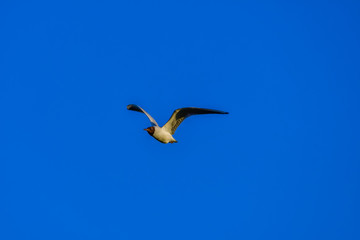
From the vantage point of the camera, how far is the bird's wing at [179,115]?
54.7 ft

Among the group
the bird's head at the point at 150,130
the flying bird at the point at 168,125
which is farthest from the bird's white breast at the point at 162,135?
the bird's head at the point at 150,130

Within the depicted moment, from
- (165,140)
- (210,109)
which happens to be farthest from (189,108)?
(165,140)

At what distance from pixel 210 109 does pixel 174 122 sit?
8.60 ft

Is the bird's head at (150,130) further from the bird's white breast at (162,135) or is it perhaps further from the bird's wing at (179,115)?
the bird's wing at (179,115)

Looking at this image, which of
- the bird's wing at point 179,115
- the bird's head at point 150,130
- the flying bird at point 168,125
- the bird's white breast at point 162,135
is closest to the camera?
the bird's wing at point 179,115

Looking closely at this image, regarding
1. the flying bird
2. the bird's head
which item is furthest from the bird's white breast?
the bird's head

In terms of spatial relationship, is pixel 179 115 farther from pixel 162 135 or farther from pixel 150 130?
pixel 150 130

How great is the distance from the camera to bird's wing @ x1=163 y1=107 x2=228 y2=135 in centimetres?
1667

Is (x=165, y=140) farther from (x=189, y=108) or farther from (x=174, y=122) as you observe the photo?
A: (x=189, y=108)

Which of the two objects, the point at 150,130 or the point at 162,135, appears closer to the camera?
the point at 150,130

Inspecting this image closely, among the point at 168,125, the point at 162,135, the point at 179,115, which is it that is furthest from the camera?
the point at 168,125

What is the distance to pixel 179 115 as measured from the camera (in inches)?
703

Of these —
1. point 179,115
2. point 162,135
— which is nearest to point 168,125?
point 162,135

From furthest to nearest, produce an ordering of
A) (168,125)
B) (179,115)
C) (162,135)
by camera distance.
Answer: (168,125) < (162,135) < (179,115)
